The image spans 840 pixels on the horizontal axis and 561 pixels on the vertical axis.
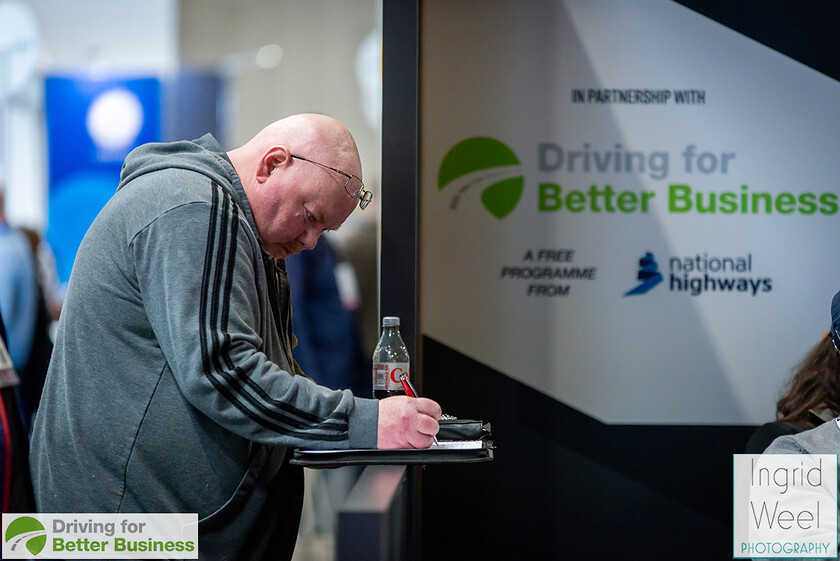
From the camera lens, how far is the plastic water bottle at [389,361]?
239 centimetres

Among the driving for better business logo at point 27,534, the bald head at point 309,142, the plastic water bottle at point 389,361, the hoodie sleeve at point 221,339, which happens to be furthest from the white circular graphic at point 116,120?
the driving for better business logo at point 27,534

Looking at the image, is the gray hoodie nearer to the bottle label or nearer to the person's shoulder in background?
the bottle label

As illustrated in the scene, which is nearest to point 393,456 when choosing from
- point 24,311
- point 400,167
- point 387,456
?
point 387,456

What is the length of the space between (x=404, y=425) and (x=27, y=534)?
62 centimetres

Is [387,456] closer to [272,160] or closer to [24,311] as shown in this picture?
[272,160]

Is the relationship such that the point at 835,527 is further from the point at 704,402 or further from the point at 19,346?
the point at 19,346

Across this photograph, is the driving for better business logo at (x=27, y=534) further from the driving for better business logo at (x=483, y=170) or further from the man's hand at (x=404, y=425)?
the driving for better business logo at (x=483, y=170)

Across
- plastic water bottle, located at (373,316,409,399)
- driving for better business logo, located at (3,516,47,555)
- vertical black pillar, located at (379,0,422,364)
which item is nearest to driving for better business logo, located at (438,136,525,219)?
vertical black pillar, located at (379,0,422,364)

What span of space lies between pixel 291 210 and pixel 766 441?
1.49 m

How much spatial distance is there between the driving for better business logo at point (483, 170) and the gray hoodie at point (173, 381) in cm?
163

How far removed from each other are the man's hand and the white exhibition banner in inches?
62.6

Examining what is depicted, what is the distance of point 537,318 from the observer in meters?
3.05

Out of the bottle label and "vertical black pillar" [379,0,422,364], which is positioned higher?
"vertical black pillar" [379,0,422,364]

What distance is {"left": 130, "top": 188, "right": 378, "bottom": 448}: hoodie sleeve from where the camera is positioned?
4.33 feet
